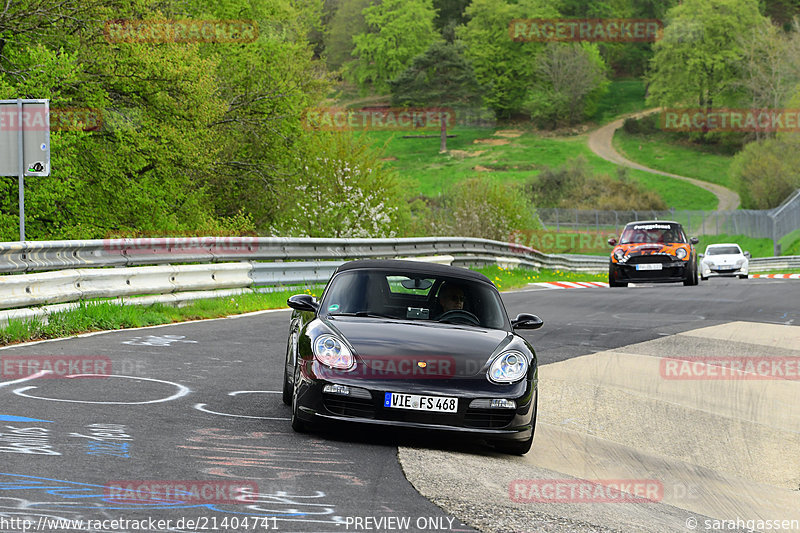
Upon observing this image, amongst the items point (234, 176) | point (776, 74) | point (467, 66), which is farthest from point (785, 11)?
point (234, 176)

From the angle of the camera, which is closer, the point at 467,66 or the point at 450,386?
the point at 450,386

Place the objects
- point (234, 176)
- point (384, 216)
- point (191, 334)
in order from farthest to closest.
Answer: point (234, 176) → point (384, 216) → point (191, 334)

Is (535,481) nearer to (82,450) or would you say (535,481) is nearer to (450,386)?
(450,386)

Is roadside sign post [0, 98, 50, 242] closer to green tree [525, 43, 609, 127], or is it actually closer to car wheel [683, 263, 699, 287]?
car wheel [683, 263, 699, 287]

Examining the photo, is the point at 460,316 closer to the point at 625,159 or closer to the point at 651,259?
the point at 651,259

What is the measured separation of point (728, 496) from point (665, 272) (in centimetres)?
1895

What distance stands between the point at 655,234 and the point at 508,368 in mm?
19356

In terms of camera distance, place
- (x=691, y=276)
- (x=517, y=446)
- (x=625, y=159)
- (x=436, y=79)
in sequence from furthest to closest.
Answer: (x=436, y=79) < (x=625, y=159) < (x=691, y=276) < (x=517, y=446)

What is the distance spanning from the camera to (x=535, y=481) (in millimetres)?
A: 6434

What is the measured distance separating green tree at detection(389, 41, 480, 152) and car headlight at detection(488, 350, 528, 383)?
4743 inches

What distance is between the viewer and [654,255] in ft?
83.3

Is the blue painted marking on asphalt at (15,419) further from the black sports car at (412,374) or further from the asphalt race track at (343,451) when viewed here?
the black sports car at (412,374)

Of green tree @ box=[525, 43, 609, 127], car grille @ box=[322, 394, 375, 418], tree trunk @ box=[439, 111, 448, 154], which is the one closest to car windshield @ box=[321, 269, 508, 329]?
car grille @ box=[322, 394, 375, 418]

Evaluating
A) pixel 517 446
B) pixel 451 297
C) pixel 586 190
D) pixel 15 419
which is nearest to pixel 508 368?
pixel 517 446
